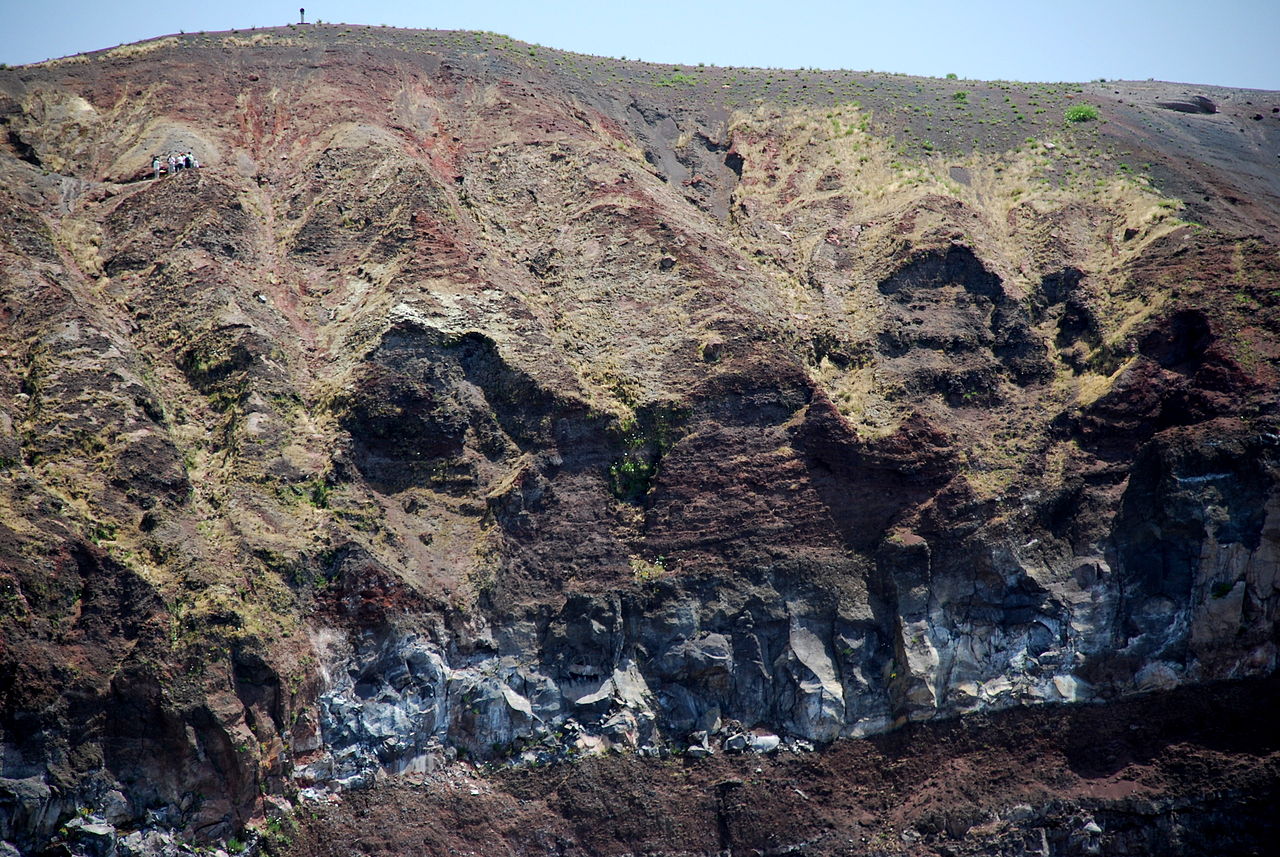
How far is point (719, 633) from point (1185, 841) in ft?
50.1

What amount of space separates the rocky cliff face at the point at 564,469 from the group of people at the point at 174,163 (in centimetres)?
72

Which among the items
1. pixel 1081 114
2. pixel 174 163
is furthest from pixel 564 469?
pixel 1081 114

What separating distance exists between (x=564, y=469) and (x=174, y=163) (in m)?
19.0

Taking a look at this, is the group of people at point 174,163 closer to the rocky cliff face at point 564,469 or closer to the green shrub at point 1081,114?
the rocky cliff face at point 564,469

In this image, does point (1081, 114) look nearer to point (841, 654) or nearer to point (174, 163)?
point (841, 654)

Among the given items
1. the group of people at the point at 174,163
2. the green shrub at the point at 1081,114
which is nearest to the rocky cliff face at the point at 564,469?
the group of people at the point at 174,163

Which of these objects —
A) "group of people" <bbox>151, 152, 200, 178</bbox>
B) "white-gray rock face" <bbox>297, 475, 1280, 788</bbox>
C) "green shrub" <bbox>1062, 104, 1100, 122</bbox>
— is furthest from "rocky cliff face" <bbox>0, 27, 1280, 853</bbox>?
"green shrub" <bbox>1062, 104, 1100, 122</bbox>

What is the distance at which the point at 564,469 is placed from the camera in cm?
4044

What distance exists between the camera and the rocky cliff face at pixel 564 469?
3228 centimetres

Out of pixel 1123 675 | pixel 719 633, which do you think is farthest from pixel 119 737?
pixel 1123 675

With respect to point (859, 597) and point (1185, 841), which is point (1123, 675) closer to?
point (1185, 841)

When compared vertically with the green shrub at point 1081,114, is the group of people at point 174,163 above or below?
below

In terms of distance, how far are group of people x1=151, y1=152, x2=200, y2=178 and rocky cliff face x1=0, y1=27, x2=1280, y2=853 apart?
724mm

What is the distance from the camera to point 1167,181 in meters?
51.7
